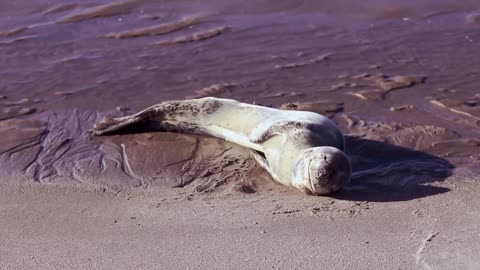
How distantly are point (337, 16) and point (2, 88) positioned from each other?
3.55 meters

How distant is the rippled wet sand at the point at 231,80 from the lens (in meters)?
5.96

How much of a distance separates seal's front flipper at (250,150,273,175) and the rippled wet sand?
46mm

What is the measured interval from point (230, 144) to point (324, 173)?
1268 mm

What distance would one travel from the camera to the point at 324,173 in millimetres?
5285

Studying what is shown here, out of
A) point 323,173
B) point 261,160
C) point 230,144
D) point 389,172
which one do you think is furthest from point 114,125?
point 389,172

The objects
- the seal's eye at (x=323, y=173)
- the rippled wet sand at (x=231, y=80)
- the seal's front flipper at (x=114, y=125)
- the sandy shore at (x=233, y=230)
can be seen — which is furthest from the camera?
the seal's front flipper at (x=114, y=125)

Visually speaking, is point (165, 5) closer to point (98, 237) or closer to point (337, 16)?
point (337, 16)

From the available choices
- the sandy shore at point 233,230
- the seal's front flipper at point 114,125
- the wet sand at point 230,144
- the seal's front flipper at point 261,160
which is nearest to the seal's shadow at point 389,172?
the wet sand at point 230,144

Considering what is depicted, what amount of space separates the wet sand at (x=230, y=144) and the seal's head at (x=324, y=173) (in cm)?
7

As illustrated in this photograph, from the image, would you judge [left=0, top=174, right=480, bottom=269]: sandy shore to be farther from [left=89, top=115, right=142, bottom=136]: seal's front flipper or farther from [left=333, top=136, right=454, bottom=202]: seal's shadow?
[left=89, top=115, right=142, bottom=136]: seal's front flipper

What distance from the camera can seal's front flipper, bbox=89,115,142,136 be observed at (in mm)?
6586

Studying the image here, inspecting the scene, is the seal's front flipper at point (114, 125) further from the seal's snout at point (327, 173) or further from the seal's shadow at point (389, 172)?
the seal's snout at point (327, 173)

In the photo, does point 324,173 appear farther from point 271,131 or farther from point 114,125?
point 114,125

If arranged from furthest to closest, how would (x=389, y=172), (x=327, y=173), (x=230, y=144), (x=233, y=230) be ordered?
(x=230, y=144) → (x=389, y=172) → (x=327, y=173) → (x=233, y=230)
